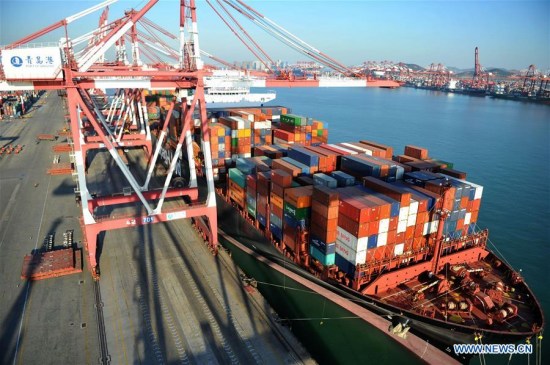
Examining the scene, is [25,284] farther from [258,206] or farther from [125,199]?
[258,206]

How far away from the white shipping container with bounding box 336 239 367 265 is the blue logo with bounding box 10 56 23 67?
769 inches

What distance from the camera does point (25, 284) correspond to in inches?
853

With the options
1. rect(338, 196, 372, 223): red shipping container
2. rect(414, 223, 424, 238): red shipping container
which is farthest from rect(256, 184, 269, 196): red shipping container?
rect(414, 223, 424, 238): red shipping container

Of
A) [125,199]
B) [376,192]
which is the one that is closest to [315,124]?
[376,192]

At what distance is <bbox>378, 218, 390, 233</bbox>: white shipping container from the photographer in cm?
1688

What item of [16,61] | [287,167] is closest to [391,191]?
[287,167]

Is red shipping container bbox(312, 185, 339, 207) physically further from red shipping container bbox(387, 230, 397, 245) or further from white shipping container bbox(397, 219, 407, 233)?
white shipping container bbox(397, 219, 407, 233)

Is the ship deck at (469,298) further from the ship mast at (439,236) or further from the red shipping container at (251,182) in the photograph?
the red shipping container at (251,182)

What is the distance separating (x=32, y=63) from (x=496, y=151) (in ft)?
209

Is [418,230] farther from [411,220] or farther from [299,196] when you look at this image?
[299,196]

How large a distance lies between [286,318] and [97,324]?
1022cm

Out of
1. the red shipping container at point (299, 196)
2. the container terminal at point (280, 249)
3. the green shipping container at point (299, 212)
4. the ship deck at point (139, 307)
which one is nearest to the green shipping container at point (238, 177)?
the container terminal at point (280, 249)

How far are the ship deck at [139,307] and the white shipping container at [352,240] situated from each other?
6048 millimetres

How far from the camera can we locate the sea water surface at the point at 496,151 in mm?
28781
